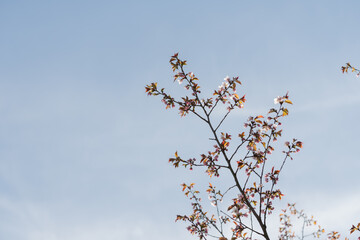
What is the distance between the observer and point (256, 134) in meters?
5.07

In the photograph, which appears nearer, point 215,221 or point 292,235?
point 215,221

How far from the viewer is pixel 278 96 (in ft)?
16.3

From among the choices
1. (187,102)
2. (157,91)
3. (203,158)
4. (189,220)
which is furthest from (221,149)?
(189,220)

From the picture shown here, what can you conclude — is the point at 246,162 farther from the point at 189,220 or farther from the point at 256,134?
the point at 189,220

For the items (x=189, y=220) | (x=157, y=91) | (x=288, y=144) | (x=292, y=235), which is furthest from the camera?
(x=292, y=235)

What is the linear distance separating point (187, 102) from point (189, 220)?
136 inches

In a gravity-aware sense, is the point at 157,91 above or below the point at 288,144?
above

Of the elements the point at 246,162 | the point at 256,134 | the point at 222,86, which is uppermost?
the point at 222,86

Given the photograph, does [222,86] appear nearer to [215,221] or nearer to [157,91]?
[157,91]

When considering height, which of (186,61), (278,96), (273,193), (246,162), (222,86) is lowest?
(273,193)

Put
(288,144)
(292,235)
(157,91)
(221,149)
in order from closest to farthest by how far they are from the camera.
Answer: (221,149) < (288,144) < (157,91) < (292,235)

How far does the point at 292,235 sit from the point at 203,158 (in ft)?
26.5

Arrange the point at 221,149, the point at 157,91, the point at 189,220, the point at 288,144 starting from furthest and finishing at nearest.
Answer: the point at 189,220 → the point at 157,91 → the point at 288,144 → the point at 221,149

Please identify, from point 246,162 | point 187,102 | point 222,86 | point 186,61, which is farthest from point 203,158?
point 186,61
